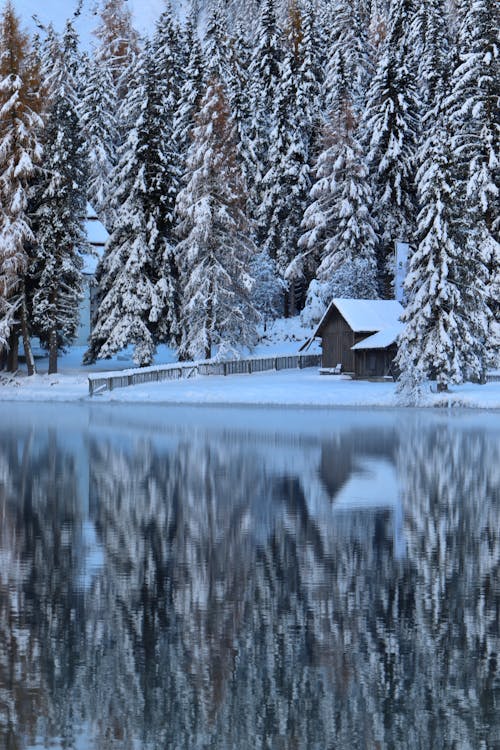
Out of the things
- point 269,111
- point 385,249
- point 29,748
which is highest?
point 269,111

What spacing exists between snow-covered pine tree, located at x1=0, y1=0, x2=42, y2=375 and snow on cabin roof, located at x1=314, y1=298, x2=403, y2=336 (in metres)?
17.0

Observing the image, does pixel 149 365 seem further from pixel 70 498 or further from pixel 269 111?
pixel 70 498

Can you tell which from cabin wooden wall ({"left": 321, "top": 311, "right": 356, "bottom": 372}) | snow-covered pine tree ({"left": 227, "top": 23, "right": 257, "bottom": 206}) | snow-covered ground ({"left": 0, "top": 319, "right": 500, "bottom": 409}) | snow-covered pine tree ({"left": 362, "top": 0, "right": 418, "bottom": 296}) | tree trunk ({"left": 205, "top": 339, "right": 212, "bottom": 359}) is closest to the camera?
snow-covered ground ({"left": 0, "top": 319, "right": 500, "bottom": 409})

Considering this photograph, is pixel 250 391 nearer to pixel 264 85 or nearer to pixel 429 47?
pixel 429 47

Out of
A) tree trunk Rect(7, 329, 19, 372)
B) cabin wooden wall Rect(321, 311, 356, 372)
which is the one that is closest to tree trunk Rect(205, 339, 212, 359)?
cabin wooden wall Rect(321, 311, 356, 372)

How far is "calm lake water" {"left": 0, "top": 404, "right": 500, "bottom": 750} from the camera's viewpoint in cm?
773

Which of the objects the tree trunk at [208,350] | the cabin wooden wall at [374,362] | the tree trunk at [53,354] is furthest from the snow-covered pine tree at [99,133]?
the cabin wooden wall at [374,362]

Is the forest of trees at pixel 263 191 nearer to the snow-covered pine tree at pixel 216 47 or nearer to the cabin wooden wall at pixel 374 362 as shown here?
the snow-covered pine tree at pixel 216 47

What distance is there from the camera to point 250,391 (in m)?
52.2

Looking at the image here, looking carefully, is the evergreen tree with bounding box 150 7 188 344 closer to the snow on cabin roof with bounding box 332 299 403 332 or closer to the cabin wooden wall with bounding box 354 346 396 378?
the snow on cabin roof with bounding box 332 299 403 332

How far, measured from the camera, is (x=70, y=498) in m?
18.8

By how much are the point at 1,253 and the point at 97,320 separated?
31.7 ft

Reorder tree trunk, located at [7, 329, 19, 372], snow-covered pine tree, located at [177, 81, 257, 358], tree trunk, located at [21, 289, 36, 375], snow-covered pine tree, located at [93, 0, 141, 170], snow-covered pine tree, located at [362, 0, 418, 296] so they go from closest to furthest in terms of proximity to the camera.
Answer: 1. snow-covered pine tree, located at [177, 81, 257, 358]
2. tree trunk, located at [21, 289, 36, 375]
3. tree trunk, located at [7, 329, 19, 372]
4. snow-covered pine tree, located at [362, 0, 418, 296]
5. snow-covered pine tree, located at [93, 0, 141, 170]

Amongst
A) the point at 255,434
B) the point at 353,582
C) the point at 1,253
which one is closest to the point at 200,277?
the point at 1,253
